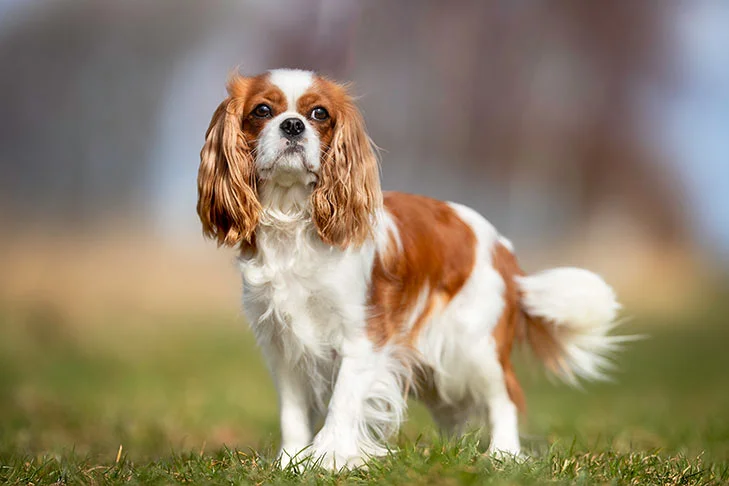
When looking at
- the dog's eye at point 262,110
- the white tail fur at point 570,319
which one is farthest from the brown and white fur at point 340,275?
the white tail fur at point 570,319

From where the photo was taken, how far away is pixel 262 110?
3.58 m

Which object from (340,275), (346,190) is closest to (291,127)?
(346,190)

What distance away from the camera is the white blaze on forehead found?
3.56 metres

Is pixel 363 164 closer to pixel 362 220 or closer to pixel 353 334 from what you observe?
pixel 362 220

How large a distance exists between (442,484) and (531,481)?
0.31 meters

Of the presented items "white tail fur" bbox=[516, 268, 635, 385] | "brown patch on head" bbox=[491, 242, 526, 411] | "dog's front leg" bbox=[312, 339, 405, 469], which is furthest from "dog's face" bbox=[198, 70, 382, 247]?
"white tail fur" bbox=[516, 268, 635, 385]

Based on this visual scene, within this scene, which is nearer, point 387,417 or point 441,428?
point 387,417

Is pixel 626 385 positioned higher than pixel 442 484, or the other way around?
pixel 442 484

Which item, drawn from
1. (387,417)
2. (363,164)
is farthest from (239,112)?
(387,417)

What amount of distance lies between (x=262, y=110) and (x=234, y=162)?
0.75 ft

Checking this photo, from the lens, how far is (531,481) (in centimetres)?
293

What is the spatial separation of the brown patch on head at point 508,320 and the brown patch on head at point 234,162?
3.99 feet

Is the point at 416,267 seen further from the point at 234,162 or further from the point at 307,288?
the point at 234,162

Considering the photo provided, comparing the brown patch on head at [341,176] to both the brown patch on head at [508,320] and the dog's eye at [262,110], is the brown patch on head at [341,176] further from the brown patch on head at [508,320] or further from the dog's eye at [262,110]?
the brown patch on head at [508,320]
